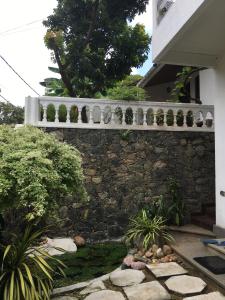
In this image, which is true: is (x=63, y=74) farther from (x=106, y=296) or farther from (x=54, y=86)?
(x=106, y=296)

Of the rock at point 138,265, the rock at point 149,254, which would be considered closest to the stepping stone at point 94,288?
the rock at point 138,265

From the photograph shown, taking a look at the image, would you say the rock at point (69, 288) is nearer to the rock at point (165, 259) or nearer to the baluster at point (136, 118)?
the rock at point (165, 259)

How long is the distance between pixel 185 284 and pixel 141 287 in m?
0.56

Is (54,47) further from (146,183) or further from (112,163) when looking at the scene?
(146,183)

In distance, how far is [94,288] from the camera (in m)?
4.10

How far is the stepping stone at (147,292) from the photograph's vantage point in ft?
12.0

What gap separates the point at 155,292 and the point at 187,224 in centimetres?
312

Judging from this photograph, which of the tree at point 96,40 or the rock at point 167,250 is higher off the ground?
the tree at point 96,40

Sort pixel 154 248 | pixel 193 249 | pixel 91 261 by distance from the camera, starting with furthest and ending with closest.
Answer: pixel 91 261 < pixel 154 248 < pixel 193 249

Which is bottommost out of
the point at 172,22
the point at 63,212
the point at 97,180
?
the point at 63,212

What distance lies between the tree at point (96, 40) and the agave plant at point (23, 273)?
257 inches

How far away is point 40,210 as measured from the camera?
3.09 metres

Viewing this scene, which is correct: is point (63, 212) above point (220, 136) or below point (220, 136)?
below

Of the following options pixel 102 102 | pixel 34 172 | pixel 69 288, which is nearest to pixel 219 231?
pixel 69 288
